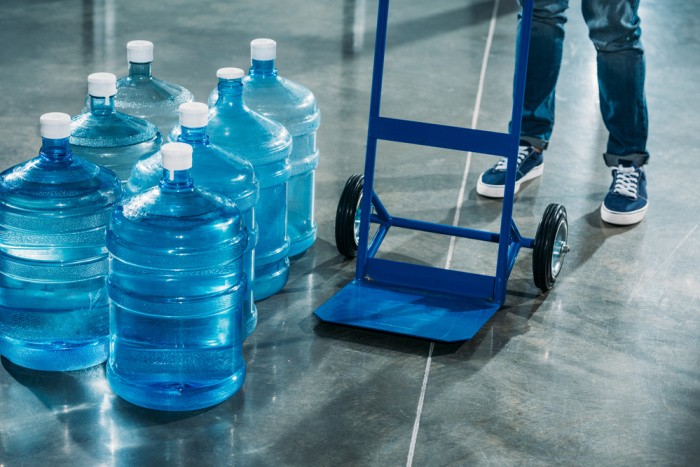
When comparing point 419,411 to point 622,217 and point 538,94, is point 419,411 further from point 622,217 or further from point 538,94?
point 538,94

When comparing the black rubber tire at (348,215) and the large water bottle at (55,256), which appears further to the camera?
the black rubber tire at (348,215)

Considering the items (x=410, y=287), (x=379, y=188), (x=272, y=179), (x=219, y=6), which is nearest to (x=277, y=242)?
(x=272, y=179)

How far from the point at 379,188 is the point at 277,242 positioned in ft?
3.01

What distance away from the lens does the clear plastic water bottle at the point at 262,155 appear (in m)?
2.84

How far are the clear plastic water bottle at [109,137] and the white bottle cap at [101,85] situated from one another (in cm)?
3

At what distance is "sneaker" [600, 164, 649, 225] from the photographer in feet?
11.8

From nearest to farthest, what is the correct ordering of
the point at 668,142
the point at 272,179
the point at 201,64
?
the point at 272,179
the point at 668,142
the point at 201,64

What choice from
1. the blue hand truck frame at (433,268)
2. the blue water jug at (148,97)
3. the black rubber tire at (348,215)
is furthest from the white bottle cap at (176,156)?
the black rubber tire at (348,215)

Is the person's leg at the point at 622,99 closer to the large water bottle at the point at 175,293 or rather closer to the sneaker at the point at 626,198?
the sneaker at the point at 626,198

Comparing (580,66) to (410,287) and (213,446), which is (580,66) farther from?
(213,446)

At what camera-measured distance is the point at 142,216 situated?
7.72 feet

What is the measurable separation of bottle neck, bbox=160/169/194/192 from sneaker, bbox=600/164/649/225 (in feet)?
5.56

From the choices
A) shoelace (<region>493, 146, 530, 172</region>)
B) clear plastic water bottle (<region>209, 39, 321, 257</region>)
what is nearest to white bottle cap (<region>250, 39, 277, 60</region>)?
clear plastic water bottle (<region>209, 39, 321, 257</region>)

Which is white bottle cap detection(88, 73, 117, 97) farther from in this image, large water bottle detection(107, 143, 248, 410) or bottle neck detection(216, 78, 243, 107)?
large water bottle detection(107, 143, 248, 410)
